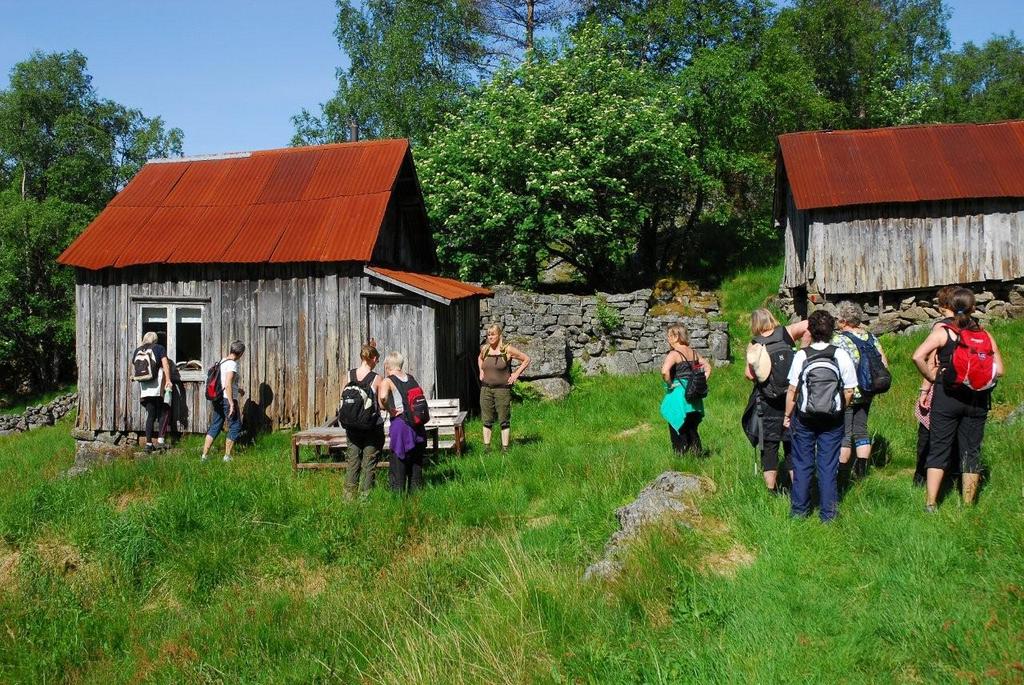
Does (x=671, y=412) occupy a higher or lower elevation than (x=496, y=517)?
higher

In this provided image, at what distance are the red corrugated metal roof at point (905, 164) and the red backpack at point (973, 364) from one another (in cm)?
1230

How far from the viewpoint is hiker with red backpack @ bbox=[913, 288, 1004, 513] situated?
6113mm

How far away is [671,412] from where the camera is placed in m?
8.36

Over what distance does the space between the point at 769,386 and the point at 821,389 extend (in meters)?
1.04

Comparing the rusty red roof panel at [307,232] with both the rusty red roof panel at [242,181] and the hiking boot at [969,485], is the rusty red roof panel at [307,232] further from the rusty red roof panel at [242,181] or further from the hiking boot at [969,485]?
the hiking boot at [969,485]

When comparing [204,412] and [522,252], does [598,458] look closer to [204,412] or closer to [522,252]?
[204,412]

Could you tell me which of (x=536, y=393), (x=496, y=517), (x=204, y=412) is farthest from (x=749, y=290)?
(x=496, y=517)

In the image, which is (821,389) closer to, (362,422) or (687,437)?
(687,437)

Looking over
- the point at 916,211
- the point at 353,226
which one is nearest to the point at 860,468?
the point at 353,226

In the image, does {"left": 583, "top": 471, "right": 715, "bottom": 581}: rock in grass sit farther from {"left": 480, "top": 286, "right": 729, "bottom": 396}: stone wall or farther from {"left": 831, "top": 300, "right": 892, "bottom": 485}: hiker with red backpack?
{"left": 480, "top": 286, "right": 729, "bottom": 396}: stone wall

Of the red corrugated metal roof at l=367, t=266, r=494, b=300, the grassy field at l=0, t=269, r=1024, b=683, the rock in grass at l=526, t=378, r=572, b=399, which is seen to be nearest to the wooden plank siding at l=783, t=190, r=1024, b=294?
the rock in grass at l=526, t=378, r=572, b=399

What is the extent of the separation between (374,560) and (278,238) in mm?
8025

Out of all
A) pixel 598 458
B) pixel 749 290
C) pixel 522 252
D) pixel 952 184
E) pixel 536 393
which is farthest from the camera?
pixel 749 290

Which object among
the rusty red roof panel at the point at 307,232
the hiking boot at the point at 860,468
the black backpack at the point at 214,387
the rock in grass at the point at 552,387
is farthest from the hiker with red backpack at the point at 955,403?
the rusty red roof panel at the point at 307,232
